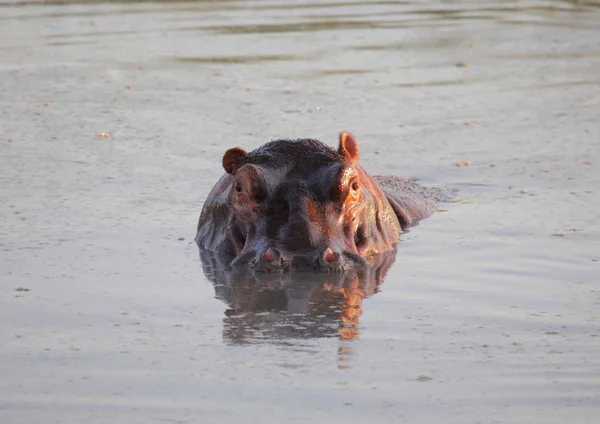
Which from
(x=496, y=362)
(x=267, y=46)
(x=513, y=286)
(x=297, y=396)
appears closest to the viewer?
(x=297, y=396)

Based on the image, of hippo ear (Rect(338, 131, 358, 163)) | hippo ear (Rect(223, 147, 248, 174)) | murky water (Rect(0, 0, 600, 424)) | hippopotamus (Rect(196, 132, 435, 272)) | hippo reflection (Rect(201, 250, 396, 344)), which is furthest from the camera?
hippo ear (Rect(338, 131, 358, 163))

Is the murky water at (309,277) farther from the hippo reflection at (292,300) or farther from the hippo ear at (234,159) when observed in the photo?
the hippo ear at (234,159)

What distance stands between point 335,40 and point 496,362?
447 inches

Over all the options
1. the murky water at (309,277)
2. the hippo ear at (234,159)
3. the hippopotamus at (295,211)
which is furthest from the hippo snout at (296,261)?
the hippo ear at (234,159)

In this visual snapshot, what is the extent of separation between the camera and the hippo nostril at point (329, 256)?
7.54 metres

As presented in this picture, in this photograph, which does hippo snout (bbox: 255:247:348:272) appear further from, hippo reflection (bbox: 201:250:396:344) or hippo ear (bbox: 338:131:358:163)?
hippo ear (bbox: 338:131:358:163)

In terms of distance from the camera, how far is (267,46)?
16.5 metres

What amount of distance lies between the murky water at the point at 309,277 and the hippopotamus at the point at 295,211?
0.18 m

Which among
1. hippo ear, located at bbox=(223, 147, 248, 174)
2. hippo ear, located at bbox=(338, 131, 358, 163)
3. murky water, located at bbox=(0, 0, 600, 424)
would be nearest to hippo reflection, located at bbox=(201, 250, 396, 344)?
murky water, located at bbox=(0, 0, 600, 424)

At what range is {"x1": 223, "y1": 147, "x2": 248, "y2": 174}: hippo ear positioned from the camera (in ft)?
26.8

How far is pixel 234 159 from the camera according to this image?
8227 mm

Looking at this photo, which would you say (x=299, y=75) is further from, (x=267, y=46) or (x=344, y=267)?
(x=344, y=267)

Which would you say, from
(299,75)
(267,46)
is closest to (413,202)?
(299,75)

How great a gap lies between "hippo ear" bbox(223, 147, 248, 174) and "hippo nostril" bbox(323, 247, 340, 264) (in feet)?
3.11
